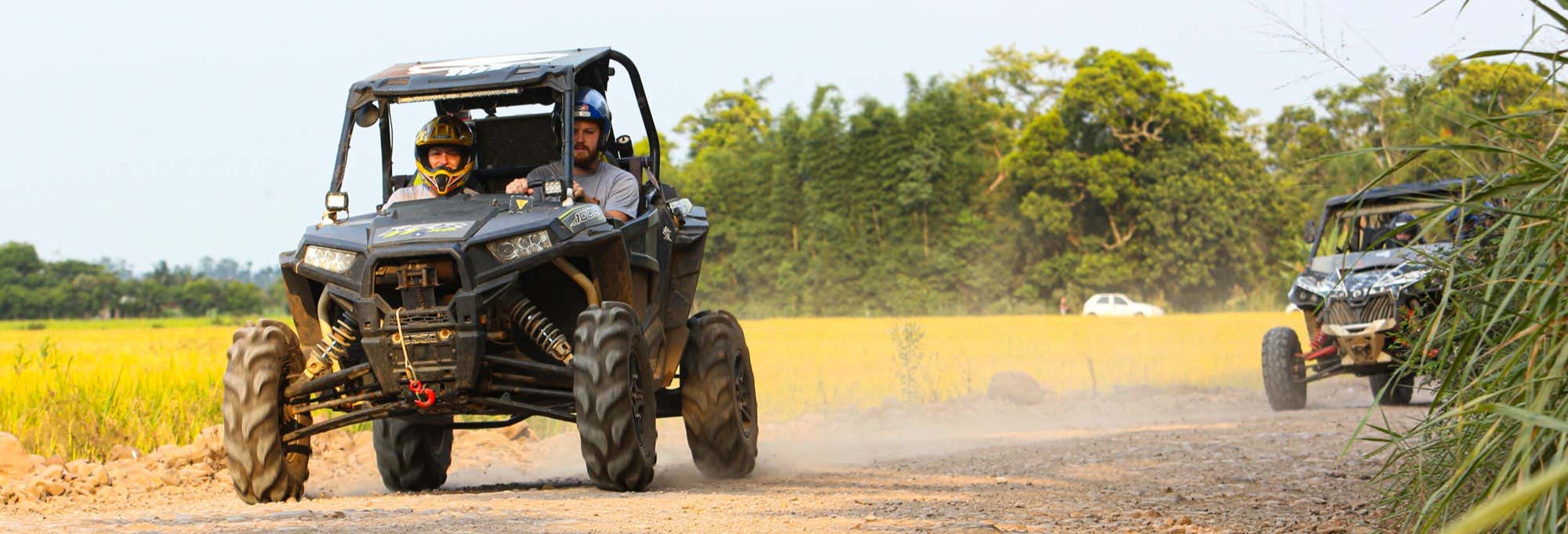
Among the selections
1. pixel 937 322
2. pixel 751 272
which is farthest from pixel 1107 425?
pixel 751 272

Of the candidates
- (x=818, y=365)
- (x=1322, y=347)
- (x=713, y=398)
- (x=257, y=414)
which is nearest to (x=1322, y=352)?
(x=1322, y=347)

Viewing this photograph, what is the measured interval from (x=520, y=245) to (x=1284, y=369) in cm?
1128

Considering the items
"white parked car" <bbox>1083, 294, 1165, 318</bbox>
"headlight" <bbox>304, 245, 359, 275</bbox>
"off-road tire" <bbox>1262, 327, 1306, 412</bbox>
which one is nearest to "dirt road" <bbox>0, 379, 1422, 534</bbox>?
"off-road tire" <bbox>1262, 327, 1306, 412</bbox>

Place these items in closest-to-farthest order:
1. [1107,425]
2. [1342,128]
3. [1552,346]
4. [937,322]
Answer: [1552,346] → [1342,128] → [1107,425] → [937,322]

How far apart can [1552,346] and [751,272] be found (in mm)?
Answer: 72547

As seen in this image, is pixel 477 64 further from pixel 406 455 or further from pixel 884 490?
pixel 884 490

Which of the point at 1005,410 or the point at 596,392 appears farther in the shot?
the point at 1005,410

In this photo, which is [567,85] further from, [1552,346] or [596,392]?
[1552,346]

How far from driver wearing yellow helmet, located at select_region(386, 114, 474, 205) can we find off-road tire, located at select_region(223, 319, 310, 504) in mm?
1301

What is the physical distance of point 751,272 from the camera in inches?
3024

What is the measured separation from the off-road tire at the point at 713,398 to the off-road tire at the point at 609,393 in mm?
1476

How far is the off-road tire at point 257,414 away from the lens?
8.48m

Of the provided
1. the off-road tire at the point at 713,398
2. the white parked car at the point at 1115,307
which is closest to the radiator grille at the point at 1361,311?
the off-road tire at the point at 713,398

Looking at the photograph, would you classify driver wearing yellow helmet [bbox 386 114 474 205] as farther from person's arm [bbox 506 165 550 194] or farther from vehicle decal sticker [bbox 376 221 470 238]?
vehicle decal sticker [bbox 376 221 470 238]
